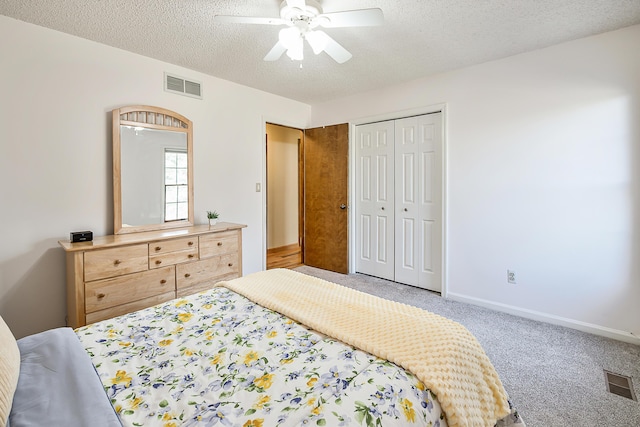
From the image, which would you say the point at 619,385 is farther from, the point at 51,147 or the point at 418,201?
the point at 51,147

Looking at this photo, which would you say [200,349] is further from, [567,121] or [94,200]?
[567,121]

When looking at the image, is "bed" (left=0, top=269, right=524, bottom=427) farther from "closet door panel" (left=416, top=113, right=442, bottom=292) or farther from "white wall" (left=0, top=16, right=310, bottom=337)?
"closet door panel" (left=416, top=113, right=442, bottom=292)

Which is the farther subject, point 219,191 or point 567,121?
point 219,191

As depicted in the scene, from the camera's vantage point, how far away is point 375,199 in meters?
3.89

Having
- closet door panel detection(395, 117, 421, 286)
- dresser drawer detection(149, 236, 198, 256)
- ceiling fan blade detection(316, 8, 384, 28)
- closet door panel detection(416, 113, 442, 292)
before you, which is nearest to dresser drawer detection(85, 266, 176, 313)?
dresser drawer detection(149, 236, 198, 256)

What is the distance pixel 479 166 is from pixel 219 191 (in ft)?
8.99

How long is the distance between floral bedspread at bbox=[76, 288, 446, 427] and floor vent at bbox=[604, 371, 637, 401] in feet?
5.35

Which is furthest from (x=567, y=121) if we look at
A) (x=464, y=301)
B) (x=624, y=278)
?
(x=464, y=301)

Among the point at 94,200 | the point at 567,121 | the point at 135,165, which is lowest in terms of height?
the point at 94,200

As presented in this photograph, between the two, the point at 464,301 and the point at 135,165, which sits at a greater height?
the point at 135,165

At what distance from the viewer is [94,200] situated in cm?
255

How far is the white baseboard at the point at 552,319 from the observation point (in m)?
2.34

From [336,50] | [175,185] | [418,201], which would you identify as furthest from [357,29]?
[175,185]

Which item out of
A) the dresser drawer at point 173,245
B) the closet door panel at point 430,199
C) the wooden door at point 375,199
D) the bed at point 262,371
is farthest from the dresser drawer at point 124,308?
the closet door panel at point 430,199
